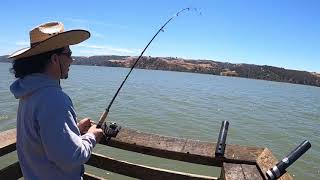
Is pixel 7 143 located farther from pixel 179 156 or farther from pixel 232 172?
pixel 232 172

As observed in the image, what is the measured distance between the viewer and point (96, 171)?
1047cm

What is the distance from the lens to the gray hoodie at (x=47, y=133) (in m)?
1.97

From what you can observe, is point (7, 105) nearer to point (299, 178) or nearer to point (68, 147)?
point (299, 178)

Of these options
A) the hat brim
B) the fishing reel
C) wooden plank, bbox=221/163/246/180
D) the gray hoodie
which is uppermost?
the hat brim

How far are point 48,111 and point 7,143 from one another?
1.38m

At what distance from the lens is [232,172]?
112 inches

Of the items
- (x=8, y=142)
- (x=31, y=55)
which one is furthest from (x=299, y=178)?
(x=31, y=55)

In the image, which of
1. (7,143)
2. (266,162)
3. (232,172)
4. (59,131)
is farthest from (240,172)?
(7,143)

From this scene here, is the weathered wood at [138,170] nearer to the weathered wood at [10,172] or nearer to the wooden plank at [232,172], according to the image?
the wooden plank at [232,172]

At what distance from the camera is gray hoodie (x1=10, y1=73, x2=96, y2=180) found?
6.45ft

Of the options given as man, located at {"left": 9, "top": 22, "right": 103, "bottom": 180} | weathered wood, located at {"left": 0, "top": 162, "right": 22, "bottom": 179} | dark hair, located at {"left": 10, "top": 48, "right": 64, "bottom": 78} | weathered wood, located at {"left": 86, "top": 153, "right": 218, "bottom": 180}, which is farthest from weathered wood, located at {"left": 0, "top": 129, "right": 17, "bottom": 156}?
dark hair, located at {"left": 10, "top": 48, "right": 64, "bottom": 78}

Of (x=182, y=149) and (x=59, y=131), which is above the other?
(x=59, y=131)

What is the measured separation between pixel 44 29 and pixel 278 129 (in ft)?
68.4

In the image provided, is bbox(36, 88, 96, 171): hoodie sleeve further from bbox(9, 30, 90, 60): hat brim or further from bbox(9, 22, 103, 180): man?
bbox(9, 30, 90, 60): hat brim
